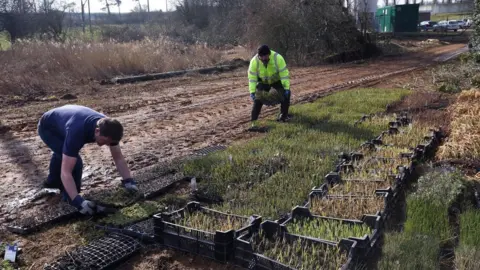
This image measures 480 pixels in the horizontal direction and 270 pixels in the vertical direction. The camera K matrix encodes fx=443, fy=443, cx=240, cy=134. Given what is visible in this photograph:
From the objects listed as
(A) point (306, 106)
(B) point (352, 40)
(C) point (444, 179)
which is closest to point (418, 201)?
(C) point (444, 179)

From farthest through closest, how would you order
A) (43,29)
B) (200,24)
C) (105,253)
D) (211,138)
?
(200,24), (43,29), (211,138), (105,253)

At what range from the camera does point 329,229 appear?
3674 mm

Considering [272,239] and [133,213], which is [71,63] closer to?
[133,213]

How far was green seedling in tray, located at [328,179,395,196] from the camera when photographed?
4.57 m

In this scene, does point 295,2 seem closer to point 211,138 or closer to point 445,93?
point 445,93

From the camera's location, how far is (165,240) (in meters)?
3.81

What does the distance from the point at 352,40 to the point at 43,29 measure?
16.3 metres

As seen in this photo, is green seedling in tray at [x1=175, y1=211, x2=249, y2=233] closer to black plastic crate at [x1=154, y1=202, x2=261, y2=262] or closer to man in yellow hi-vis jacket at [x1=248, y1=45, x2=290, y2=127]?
black plastic crate at [x1=154, y1=202, x2=261, y2=262]

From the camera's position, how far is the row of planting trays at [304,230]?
3.32 m

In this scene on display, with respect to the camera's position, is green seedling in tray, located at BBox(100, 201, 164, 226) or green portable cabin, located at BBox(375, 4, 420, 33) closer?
green seedling in tray, located at BBox(100, 201, 164, 226)

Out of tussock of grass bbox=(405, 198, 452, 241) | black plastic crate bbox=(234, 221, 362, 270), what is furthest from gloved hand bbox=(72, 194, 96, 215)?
tussock of grass bbox=(405, 198, 452, 241)

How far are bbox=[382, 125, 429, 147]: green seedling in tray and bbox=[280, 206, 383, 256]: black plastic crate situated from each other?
2.82 meters

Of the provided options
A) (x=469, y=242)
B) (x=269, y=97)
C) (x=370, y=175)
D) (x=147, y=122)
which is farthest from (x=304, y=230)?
(x=147, y=122)

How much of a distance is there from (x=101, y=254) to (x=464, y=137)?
15.7 feet
